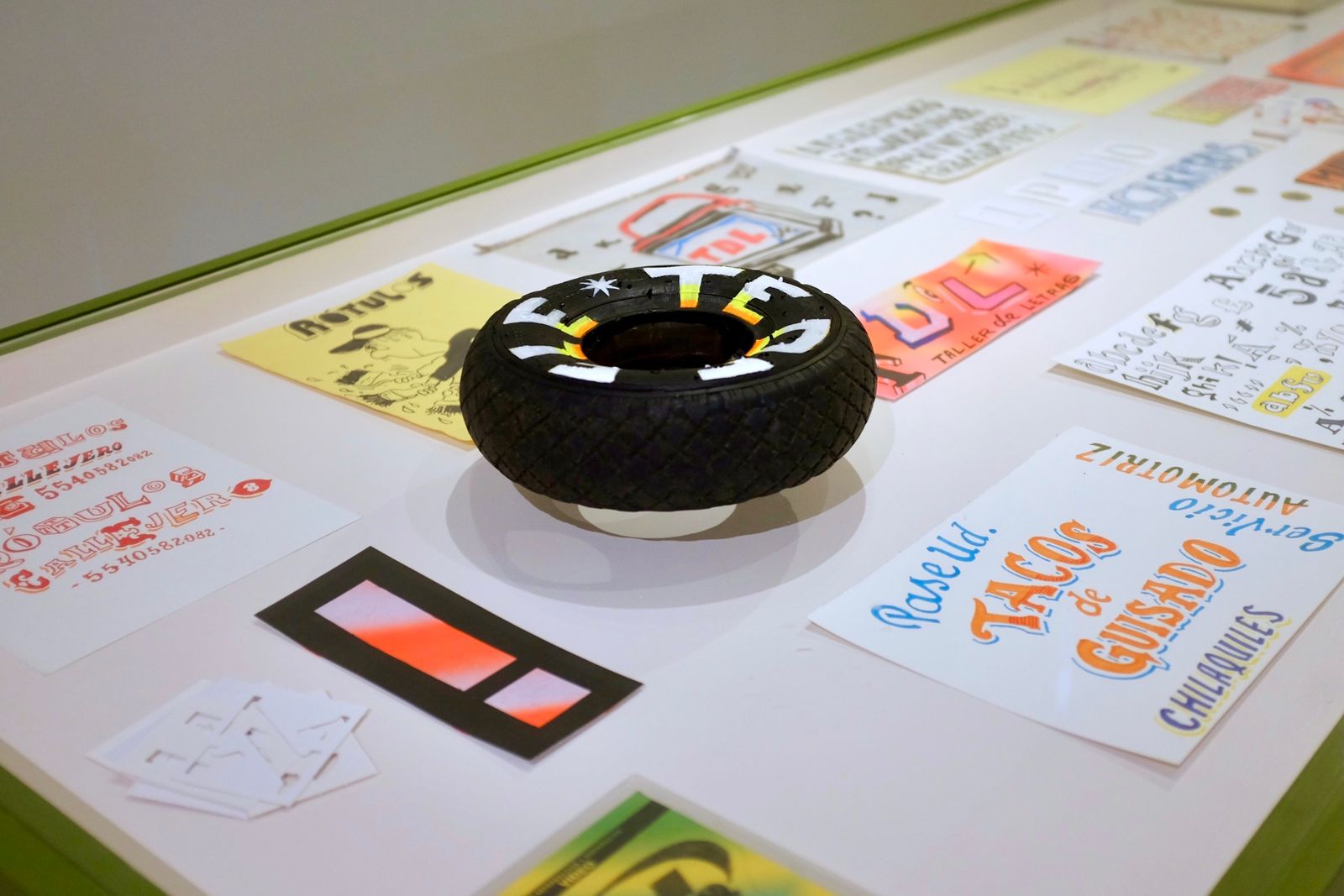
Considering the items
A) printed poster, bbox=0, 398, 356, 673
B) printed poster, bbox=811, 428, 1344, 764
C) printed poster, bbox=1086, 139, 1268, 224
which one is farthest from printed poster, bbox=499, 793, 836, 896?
printed poster, bbox=1086, 139, 1268, 224

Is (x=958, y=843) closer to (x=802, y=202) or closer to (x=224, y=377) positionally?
(x=224, y=377)

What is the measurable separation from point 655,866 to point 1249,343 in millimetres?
812

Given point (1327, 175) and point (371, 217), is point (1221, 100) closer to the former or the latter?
point (1327, 175)

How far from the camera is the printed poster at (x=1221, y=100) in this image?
5.90 ft

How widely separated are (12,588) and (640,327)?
19.1 inches

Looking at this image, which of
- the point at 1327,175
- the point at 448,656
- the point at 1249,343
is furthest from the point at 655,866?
the point at 1327,175

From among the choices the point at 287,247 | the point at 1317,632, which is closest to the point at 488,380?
the point at 1317,632

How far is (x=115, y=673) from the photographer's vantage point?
0.81 m

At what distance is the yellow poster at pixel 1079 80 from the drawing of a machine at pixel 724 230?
60cm

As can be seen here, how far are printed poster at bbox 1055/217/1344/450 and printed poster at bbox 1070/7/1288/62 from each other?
2.83 ft

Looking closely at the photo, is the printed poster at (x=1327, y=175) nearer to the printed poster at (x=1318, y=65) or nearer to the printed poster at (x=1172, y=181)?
the printed poster at (x=1172, y=181)

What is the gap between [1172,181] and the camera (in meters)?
1.57

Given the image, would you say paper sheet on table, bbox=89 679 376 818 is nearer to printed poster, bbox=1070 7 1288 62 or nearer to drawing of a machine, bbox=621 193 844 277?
drawing of a machine, bbox=621 193 844 277

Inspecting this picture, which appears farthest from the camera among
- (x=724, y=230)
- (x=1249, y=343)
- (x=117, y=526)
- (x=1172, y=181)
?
(x=1172, y=181)
